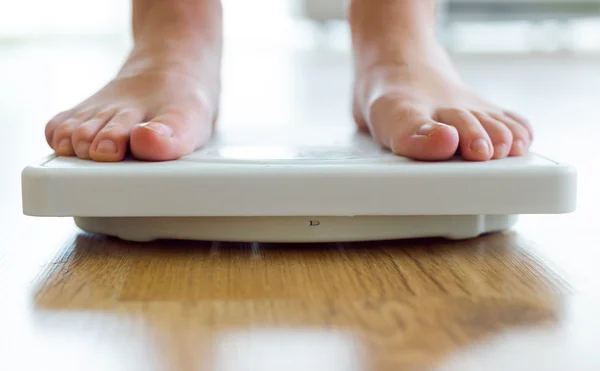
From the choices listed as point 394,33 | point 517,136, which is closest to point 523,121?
point 517,136

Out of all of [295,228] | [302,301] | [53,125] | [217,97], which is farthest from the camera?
[217,97]

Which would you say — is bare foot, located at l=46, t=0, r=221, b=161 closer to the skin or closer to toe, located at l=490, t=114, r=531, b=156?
the skin

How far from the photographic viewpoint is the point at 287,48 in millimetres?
5316

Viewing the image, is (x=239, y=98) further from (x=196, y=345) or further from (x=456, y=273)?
(x=196, y=345)

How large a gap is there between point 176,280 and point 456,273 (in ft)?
0.72

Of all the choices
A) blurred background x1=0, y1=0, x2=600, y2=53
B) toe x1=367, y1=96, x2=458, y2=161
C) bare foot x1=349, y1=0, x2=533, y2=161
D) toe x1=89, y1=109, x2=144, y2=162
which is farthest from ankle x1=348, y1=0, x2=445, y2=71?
blurred background x1=0, y1=0, x2=600, y2=53

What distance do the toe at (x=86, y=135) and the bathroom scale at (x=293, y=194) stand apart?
0.13 feet

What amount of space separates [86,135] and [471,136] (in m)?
0.35

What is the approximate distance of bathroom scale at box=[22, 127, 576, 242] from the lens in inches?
27.3

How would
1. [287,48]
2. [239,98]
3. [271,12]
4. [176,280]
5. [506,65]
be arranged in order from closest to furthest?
[176,280] → [239,98] → [506,65] → [287,48] → [271,12]

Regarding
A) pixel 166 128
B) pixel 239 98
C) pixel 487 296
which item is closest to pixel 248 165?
pixel 166 128

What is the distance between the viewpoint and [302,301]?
0.60 m

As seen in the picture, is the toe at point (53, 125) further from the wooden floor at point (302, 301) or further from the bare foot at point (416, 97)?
the bare foot at point (416, 97)

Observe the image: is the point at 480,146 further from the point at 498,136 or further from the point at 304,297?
the point at 304,297
